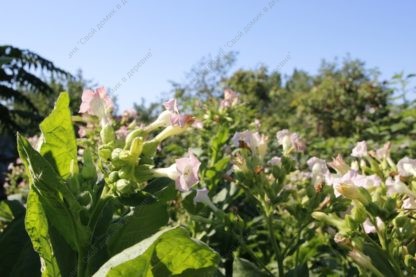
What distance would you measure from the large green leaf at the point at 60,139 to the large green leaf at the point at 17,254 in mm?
254

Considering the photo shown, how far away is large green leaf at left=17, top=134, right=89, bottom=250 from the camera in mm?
950

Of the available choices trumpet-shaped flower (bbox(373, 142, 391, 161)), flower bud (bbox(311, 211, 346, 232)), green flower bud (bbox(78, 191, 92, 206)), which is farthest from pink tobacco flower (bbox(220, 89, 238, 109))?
green flower bud (bbox(78, 191, 92, 206))

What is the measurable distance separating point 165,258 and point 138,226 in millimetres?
222

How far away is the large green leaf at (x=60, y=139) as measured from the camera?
1022 millimetres

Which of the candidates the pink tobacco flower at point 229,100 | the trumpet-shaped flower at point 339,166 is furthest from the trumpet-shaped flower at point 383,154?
the pink tobacco flower at point 229,100

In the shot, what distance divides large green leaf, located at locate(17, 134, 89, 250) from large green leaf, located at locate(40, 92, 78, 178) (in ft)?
0.17

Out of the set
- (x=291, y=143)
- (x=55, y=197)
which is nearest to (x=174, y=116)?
(x=55, y=197)

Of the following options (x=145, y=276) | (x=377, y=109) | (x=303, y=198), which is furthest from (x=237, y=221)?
(x=377, y=109)

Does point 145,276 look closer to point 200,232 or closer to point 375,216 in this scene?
point 375,216

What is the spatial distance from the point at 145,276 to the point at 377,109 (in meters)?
5.77

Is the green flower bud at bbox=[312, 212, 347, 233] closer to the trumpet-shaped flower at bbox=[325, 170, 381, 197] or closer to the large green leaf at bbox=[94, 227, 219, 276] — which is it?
the trumpet-shaped flower at bbox=[325, 170, 381, 197]

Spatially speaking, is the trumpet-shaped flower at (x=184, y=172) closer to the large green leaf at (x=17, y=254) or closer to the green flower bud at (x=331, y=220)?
the large green leaf at (x=17, y=254)

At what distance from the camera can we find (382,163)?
171 cm

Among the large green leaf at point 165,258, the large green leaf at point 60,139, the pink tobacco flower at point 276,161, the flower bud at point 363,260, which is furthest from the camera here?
the pink tobacco flower at point 276,161
